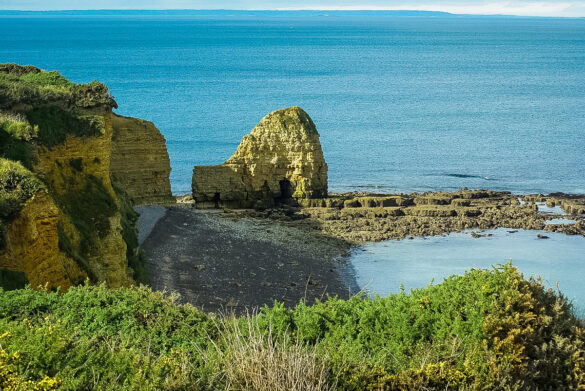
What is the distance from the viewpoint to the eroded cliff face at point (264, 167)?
45.9 metres

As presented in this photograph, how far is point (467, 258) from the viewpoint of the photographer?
39062 mm

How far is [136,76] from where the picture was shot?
5758 inches

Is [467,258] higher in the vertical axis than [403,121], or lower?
lower

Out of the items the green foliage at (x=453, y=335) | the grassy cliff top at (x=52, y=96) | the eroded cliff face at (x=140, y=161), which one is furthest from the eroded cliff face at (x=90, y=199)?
the eroded cliff face at (x=140, y=161)

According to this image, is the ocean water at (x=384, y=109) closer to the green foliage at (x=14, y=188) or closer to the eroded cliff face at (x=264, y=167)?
the eroded cliff face at (x=264, y=167)

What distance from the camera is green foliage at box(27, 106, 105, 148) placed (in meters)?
23.9

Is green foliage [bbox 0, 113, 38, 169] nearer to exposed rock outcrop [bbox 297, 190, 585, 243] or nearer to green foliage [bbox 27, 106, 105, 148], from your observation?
green foliage [bbox 27, 106, 105, 148]

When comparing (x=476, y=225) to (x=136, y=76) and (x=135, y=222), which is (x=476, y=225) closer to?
(x=135, y=222)

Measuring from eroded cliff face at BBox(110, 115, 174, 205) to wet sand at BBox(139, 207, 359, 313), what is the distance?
1.51 meters

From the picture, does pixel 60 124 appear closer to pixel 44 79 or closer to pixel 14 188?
pixel 44 79

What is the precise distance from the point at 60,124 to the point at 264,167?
22.8 meters

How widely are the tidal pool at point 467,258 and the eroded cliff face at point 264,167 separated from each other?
8.39 m

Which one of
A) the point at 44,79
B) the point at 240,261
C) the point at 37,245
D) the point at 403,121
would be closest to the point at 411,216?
the point at 240,261

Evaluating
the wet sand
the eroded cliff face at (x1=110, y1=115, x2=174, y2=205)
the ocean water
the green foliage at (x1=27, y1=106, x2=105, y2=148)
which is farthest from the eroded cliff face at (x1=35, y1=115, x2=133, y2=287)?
the ocean water
